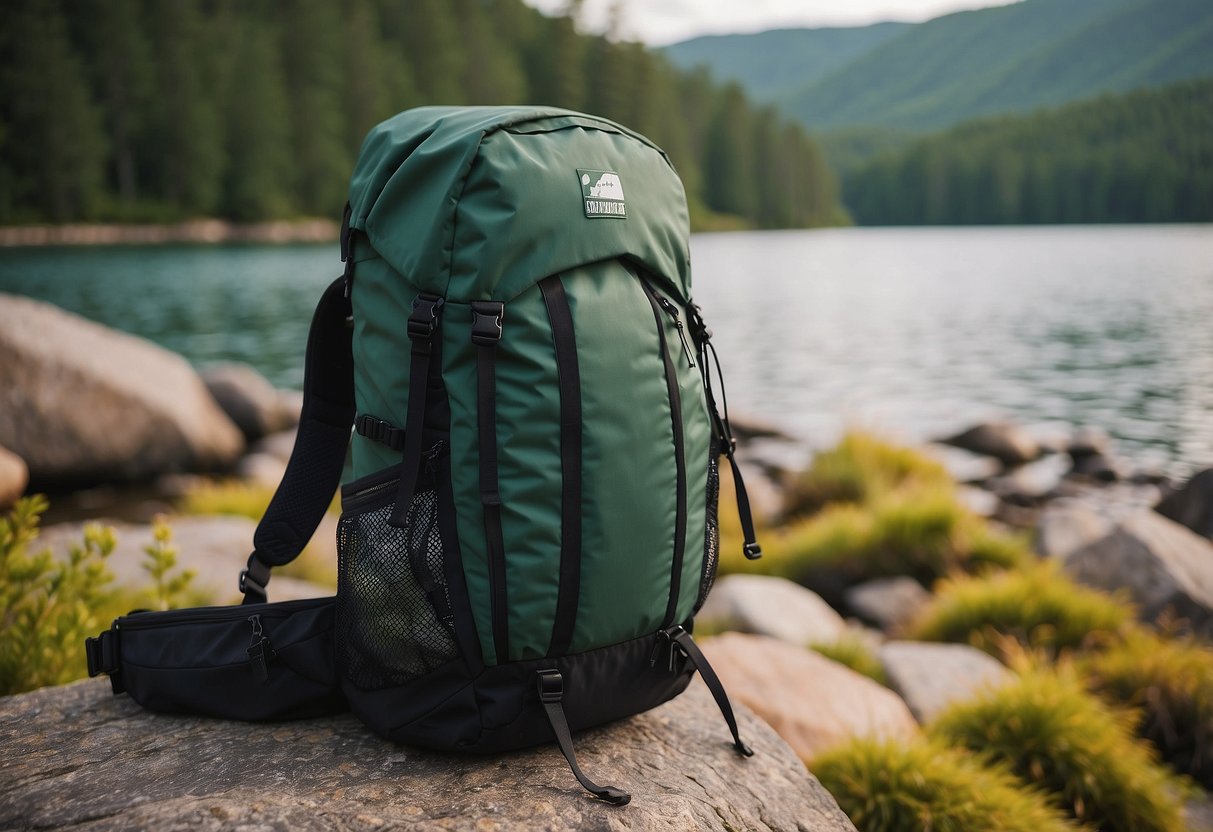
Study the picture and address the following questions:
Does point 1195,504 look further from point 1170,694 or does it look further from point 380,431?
point 380,431

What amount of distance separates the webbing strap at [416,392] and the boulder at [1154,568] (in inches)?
163

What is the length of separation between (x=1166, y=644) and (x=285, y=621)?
12.2 feet

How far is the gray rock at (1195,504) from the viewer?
19.4 ft

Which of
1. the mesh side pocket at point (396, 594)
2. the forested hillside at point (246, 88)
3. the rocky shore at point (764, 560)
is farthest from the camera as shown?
the forested hillside at point (246, 88)

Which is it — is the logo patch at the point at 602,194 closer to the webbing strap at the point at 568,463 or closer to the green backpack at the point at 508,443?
the green backpack at the point at 508,443

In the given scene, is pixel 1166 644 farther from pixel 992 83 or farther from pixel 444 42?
pixel 992 83

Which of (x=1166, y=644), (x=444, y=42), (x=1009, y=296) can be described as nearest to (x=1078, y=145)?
(x=444, y=42)

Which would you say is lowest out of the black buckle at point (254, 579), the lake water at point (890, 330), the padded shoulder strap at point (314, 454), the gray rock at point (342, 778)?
the lake water at point (890, 330)

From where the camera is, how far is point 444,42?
54.8 metres

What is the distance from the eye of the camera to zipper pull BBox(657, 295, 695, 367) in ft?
6.28

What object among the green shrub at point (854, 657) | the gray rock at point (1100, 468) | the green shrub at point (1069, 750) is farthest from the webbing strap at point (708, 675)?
the gray rock at point (1100, 468)

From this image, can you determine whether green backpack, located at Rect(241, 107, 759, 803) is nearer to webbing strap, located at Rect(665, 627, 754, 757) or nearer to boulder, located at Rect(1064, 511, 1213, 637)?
webbing strap, located at Rect(665, 627, 754, 757)

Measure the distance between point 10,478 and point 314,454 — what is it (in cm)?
478

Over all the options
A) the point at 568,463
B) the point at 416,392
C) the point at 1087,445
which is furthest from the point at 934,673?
the point at 1087,445
